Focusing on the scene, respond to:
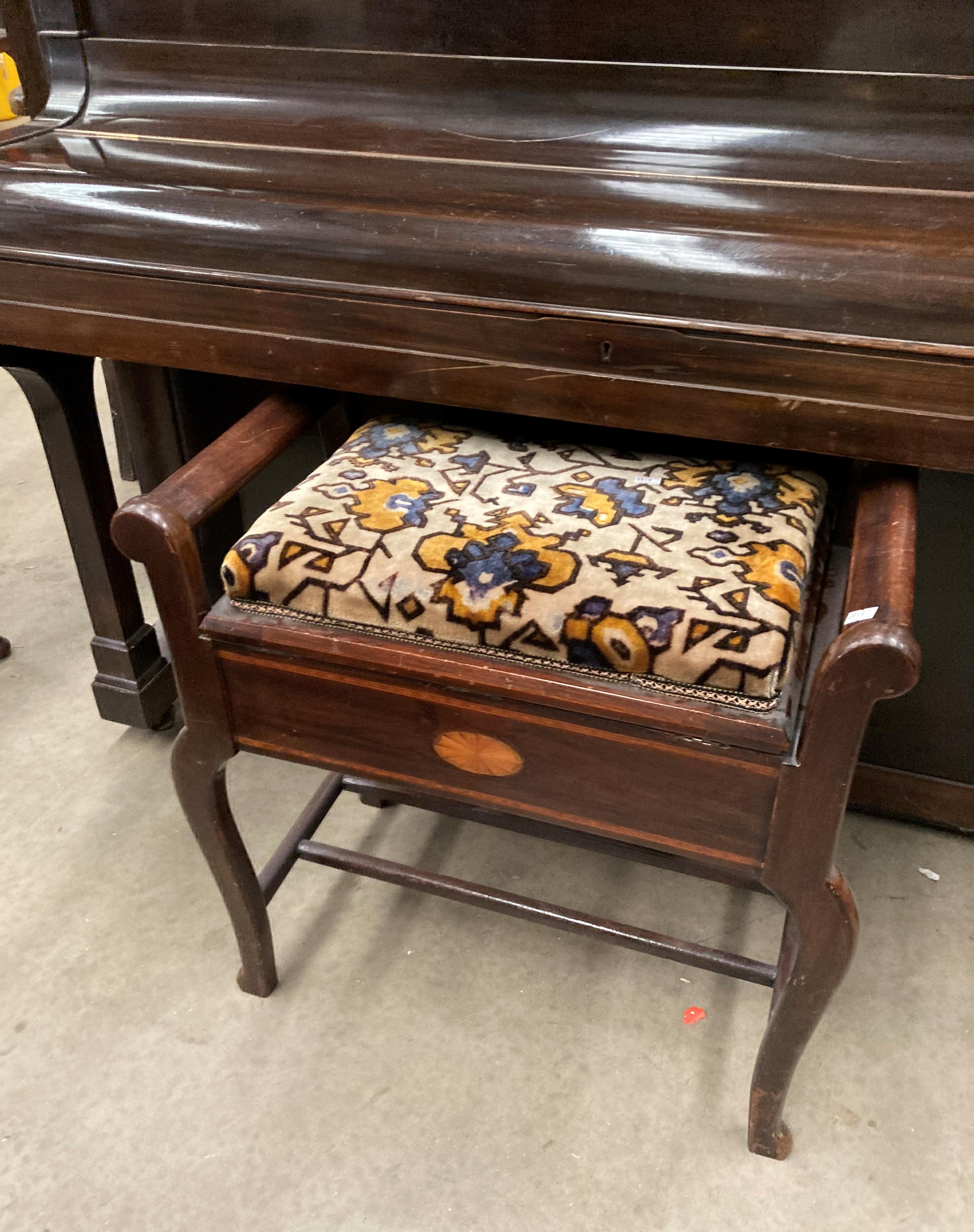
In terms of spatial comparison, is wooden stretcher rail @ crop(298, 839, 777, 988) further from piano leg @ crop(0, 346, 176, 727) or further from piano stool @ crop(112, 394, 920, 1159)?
piano leg @ crop(0, 346, 176, 727)

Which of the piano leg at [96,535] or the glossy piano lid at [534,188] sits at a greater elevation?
the glossy piano lid at [534,188]

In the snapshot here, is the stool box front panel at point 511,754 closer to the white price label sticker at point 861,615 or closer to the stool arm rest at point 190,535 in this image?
the stool arm rest at point 190,535

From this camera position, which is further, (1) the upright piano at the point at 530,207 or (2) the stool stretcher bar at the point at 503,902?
(2) the stool stretcher bar at the point at 503,902

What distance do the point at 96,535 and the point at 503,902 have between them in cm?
83

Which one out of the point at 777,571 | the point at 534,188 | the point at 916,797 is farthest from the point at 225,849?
the point at 916,797

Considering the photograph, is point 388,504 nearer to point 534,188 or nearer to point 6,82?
point 534,188

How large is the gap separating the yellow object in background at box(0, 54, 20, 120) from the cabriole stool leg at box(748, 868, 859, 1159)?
6.70 ft

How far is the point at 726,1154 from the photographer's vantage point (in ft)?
3.70

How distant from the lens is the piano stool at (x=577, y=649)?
84 cm

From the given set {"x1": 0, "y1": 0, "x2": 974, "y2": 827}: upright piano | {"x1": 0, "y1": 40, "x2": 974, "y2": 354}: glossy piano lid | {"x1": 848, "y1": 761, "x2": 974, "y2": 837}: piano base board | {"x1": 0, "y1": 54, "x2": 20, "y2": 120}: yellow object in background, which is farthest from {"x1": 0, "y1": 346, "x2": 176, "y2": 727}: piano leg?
{"x1": 848, "y1": 761, "x2": 974, "y2": 837}: piano base board

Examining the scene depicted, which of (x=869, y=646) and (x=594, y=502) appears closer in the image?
(x=869, y=646)

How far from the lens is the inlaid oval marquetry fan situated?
3.09ft

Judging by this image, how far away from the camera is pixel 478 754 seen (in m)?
0.95

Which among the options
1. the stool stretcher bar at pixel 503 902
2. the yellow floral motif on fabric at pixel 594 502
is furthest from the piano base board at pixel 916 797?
the yellow floral motif on fabric at pixel 594 502
